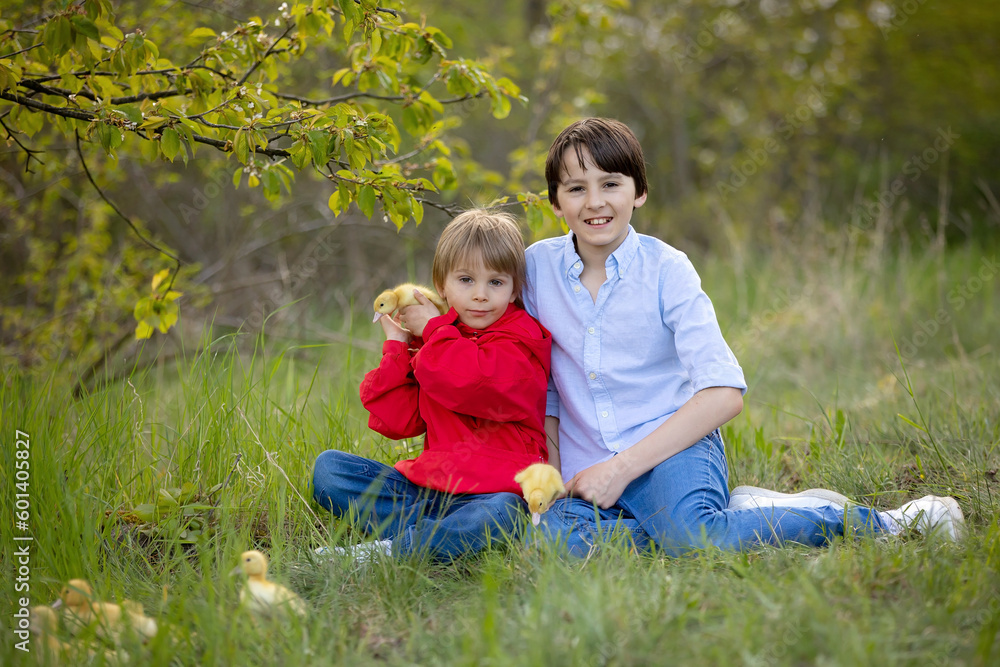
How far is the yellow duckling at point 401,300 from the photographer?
2.38 metres

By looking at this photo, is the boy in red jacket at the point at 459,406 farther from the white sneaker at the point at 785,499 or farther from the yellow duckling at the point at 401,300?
the white sneaker at the point at 785,499

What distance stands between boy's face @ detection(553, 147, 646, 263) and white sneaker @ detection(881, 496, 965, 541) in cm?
120

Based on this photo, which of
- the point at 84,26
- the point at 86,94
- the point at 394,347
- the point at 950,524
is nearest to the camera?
the point at 84,26

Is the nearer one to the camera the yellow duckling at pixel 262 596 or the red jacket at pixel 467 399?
the yellow duckling at pixel 262 596

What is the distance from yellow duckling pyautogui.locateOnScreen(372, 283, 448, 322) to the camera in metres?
2.38

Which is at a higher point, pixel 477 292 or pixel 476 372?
pixel 477 292

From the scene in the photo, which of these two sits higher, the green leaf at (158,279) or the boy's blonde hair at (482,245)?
the boy's blonde hair at (482,245)

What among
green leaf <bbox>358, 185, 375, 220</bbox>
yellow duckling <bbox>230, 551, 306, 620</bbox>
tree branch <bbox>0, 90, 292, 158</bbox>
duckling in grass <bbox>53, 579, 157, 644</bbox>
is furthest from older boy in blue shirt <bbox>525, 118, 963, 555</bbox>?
duckling in grass <bbox>53, 579, 157, 644</bbox>

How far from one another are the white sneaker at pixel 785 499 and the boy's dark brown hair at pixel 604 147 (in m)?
1.07

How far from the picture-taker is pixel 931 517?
2.20m

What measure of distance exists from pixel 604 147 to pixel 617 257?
1.17ft

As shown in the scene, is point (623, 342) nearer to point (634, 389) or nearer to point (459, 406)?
point (634, 389)

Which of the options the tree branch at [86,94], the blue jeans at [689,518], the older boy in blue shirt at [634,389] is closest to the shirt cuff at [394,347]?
the older boy in blue shirt at [634,389]

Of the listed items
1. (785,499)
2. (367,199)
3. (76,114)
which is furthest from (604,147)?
(76,114)
